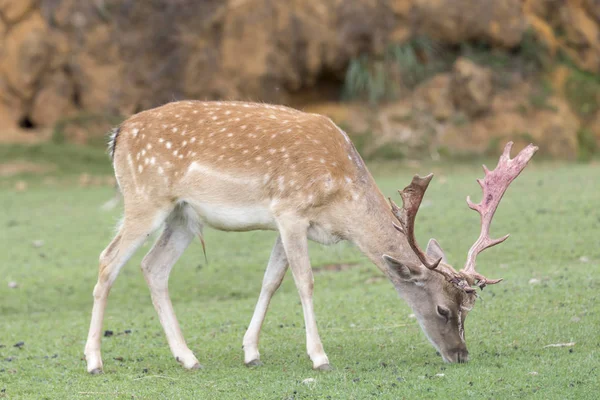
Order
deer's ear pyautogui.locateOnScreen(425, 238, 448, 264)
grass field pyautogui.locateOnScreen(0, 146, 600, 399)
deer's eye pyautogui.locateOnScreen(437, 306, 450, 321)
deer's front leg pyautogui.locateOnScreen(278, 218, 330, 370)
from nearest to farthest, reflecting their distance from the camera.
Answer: grass field pyautogui.locateOnScreen(0, 146, 600, 399)
deer's eye pyautogui.locateOnScreen(437, 306, 450, 321)
deer's front leg pyautogui.locateOnScreen(278, 218, 330, 370)
deer's ear pyautogui.locateOnScreen(425, 238, 448, 264)

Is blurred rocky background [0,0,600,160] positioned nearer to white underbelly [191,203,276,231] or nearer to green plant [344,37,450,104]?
green plant [344,37,450,104]

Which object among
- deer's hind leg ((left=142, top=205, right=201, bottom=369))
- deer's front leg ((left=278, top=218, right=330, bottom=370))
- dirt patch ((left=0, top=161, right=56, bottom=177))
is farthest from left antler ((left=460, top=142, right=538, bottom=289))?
dirt patch ((left=0, top=161, right=56, bottom=177))

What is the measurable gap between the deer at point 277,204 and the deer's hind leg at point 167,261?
11 millimetres

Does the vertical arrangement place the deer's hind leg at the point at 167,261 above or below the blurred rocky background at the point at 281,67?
above

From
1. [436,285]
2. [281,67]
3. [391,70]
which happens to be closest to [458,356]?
[436,285]

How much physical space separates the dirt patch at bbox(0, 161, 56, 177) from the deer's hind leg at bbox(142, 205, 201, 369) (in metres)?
12.3

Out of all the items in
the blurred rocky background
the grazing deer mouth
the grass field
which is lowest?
the blurred rocky background

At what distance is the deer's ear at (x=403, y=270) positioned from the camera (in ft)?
22.4

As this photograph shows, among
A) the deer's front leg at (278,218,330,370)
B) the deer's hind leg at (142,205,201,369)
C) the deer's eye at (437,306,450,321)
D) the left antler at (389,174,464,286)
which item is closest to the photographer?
the left antler at (389,174,464,286)

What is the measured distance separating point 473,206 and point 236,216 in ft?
5.76

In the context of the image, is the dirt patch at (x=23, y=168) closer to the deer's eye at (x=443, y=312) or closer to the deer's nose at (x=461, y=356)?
the deer's eye at (x=443, y=312)

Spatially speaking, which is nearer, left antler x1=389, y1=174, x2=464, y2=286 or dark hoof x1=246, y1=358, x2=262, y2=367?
left antler x1=389, y1=174, x2=464, y2=286

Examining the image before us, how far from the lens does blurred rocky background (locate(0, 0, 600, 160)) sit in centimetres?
2078

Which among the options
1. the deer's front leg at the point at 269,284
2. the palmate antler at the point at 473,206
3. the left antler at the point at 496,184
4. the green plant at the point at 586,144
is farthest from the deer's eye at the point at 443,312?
the green plant at the point at 586,144
